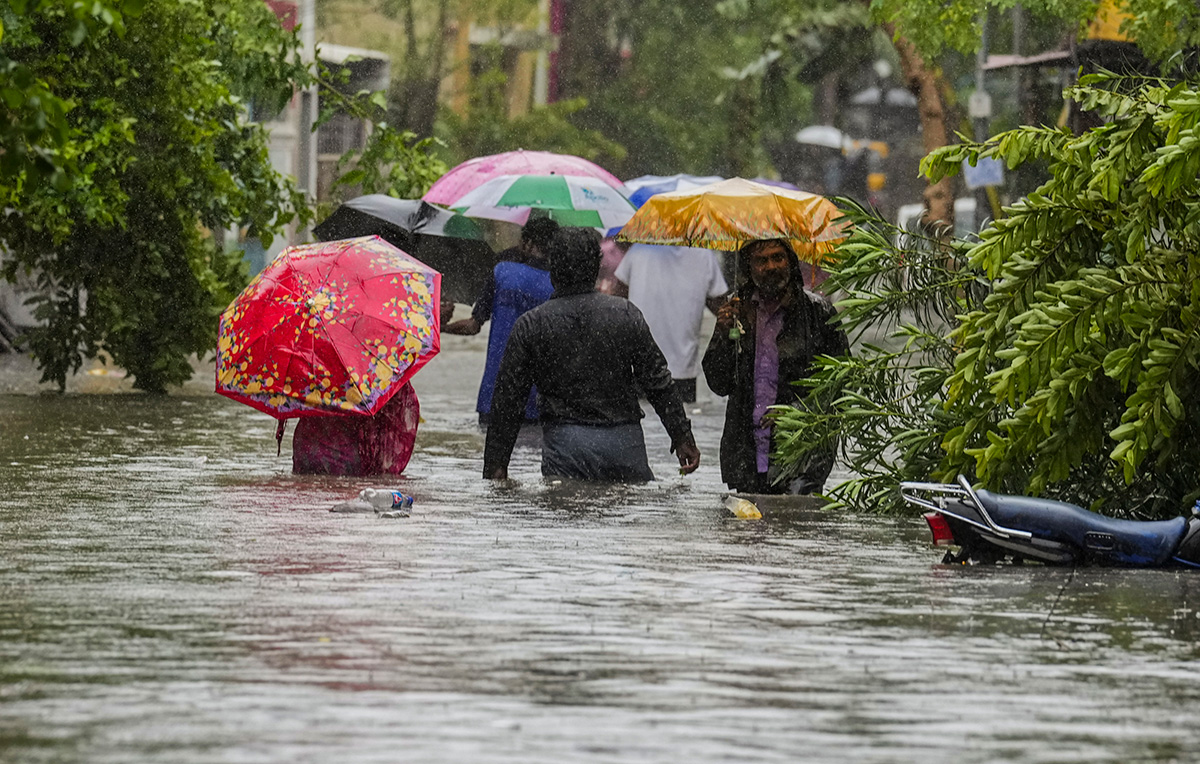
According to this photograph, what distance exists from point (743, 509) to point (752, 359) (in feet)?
3.35

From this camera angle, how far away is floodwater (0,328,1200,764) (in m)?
5.73

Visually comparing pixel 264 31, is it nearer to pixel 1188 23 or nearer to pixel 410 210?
pixel 410 210

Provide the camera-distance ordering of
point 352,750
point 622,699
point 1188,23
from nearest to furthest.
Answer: point 352,750 < point 622,699 < point 1188,23

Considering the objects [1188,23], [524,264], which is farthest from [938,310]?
[1188,23]

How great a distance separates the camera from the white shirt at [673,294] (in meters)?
19.4

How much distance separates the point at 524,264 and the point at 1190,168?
7.67 meters

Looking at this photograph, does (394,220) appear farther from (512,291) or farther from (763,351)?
(763,351)

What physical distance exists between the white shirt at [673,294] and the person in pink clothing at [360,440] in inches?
294

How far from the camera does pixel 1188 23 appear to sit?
20016 millimetres

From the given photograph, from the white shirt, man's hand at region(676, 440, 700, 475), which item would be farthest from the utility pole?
man's hand at region(676, 440, 700, 475)

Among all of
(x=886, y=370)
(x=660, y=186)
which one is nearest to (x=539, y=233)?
(x=886, y=370)

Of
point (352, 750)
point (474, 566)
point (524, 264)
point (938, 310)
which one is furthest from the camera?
point (524, 264)

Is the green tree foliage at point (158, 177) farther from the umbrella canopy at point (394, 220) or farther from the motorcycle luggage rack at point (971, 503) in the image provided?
the motorcycle luggage rack at point (971, 503)

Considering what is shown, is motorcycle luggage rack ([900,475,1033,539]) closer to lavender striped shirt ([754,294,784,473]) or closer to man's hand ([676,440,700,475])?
man's hand ([676,440,700,475])
